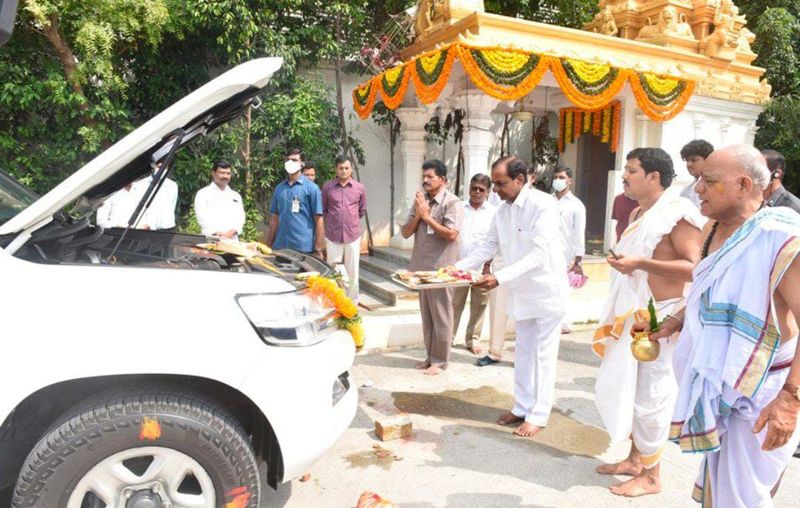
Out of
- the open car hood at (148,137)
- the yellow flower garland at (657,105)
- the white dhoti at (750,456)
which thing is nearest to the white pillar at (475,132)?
the yellow flower garland at (657,105)

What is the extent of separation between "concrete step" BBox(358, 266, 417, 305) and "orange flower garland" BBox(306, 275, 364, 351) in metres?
4.02

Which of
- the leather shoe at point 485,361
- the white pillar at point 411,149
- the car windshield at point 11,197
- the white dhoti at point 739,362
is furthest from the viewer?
the white pillar at point 411,149

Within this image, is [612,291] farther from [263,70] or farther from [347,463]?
[263,70]

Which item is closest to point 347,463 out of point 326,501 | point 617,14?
point 326,501

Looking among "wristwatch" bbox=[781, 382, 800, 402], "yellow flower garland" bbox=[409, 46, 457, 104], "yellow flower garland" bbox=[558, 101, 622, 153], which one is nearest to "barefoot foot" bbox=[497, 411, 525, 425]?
"wristwatch" bbox=[781, 382, 800, 402]

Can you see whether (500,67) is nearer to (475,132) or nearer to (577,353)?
(475,132)

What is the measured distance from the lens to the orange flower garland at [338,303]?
2574 millimetres

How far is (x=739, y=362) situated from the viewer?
6.31ft

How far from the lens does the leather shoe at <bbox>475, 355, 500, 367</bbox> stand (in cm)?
538

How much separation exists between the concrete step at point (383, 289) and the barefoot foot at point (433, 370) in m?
1.71

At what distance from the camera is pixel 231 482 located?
2227mm

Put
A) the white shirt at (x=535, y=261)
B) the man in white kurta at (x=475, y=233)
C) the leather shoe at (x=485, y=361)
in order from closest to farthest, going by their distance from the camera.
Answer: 1. the white shirt at (x=535, y=261)
2. the leather shoe at (x=485, y=361)
3. the man in white kurta at (x=475, y=233)

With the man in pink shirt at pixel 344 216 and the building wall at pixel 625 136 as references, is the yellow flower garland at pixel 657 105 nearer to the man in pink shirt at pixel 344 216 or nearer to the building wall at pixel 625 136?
the building wall at pixel 625 136

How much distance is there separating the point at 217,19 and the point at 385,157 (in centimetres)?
409
